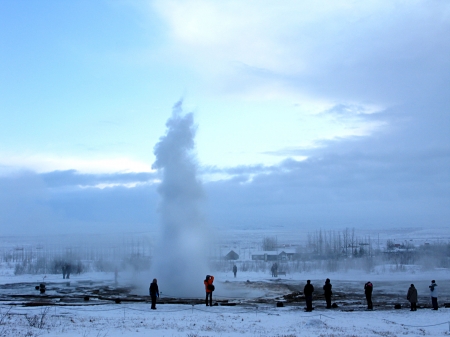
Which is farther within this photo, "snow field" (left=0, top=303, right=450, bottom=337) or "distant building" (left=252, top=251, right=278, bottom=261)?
"distant building" (left=252, top=251, right=278, bottom=261)

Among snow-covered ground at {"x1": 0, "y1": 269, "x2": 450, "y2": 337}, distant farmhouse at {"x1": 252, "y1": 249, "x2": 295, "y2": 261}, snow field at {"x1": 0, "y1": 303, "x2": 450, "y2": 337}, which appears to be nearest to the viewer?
snow field at {"x1": 0, "y1": 303, "x2": 450, "y2": 337}

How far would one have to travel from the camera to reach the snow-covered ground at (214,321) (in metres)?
16.6

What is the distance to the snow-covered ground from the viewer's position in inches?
652

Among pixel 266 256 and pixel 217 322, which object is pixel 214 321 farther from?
pixel 266 256

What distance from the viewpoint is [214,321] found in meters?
19.3

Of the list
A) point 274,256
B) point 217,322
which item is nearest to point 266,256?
point 274,256

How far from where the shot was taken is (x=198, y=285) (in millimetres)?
33938

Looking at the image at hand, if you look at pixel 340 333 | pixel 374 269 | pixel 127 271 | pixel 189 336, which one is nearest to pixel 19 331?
pixel 189 336

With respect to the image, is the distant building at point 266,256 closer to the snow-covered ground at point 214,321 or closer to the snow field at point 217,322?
the snow-covered ground at point 214,321

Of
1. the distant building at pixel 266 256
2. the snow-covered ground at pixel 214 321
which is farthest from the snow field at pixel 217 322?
the distant building at pixel 266 256

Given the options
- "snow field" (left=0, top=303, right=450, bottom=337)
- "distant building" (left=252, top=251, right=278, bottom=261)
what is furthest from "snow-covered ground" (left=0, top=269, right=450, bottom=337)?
"distant building" (left=252, top=251, right=278, bottom=261)

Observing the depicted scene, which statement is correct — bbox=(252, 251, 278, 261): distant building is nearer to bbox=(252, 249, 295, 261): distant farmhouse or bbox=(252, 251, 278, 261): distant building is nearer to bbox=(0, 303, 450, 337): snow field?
bbox=(252, 249, 295, 261): distant farmhouse

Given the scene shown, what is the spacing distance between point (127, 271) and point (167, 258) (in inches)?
724

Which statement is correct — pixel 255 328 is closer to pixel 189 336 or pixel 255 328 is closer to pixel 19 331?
pixel 189 336
